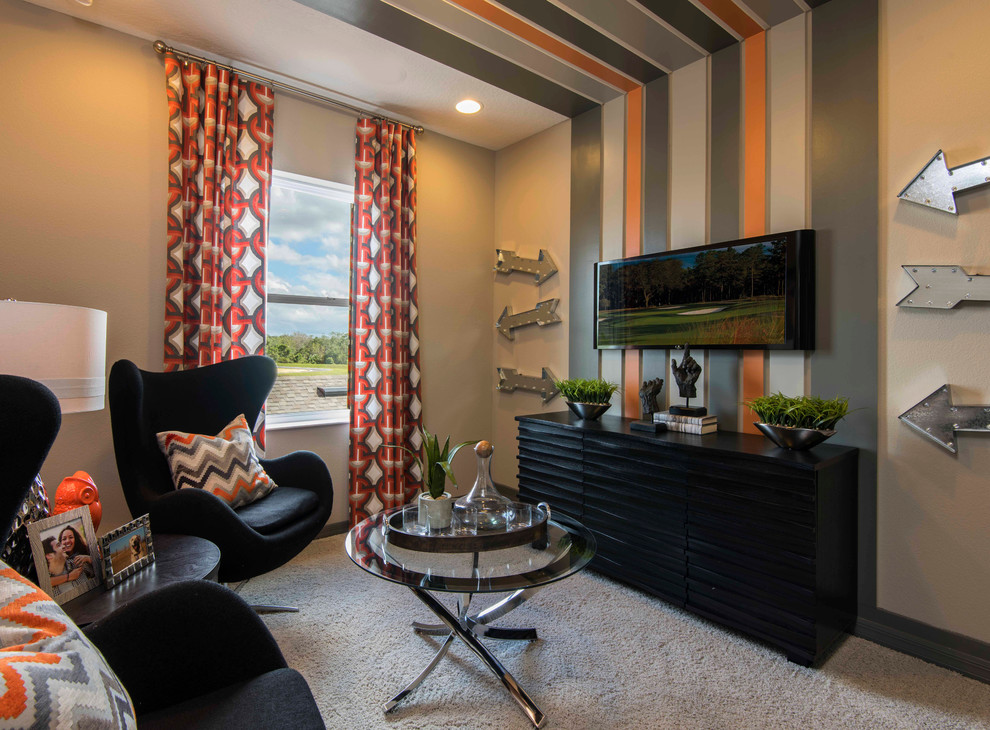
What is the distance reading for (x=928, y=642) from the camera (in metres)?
2.11

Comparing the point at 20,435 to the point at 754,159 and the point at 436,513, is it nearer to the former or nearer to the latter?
the point at 436,513

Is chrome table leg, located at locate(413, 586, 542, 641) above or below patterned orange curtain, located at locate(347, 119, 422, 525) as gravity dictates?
below

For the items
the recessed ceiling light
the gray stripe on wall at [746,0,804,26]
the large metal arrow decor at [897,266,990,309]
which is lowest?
the large metal arrow decor at [897,266,990,309]

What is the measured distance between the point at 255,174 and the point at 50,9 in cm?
108

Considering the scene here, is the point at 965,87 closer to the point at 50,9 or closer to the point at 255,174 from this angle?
the point at 255,174

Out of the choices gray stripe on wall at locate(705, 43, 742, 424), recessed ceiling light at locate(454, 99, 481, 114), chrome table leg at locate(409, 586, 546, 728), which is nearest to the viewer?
chrome table leg at locate(409, 586, 546, 728)

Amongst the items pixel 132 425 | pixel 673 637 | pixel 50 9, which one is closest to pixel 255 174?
pixel 50 9

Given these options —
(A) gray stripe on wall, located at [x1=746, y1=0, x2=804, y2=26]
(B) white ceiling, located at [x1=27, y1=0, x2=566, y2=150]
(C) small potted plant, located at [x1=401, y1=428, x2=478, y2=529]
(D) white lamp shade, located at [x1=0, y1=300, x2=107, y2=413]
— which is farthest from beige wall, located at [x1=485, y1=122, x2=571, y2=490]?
(D) white lamp shade, located at [x1=0, y1=300, x2=107, y2=413]

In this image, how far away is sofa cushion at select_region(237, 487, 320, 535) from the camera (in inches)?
87.6

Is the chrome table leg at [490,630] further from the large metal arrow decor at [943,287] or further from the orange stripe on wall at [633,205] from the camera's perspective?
the large metal arrow decor at [943,287]

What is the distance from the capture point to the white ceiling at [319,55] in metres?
2.51

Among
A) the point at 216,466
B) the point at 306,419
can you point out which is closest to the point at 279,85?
the point at 306,419

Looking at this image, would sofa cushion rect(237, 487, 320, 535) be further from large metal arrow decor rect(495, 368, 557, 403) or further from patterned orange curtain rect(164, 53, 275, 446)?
large metal arrow decor rect(495, 368, 557, 403)

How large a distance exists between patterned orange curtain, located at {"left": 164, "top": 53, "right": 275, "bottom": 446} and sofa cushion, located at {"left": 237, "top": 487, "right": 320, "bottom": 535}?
25.8 inches
